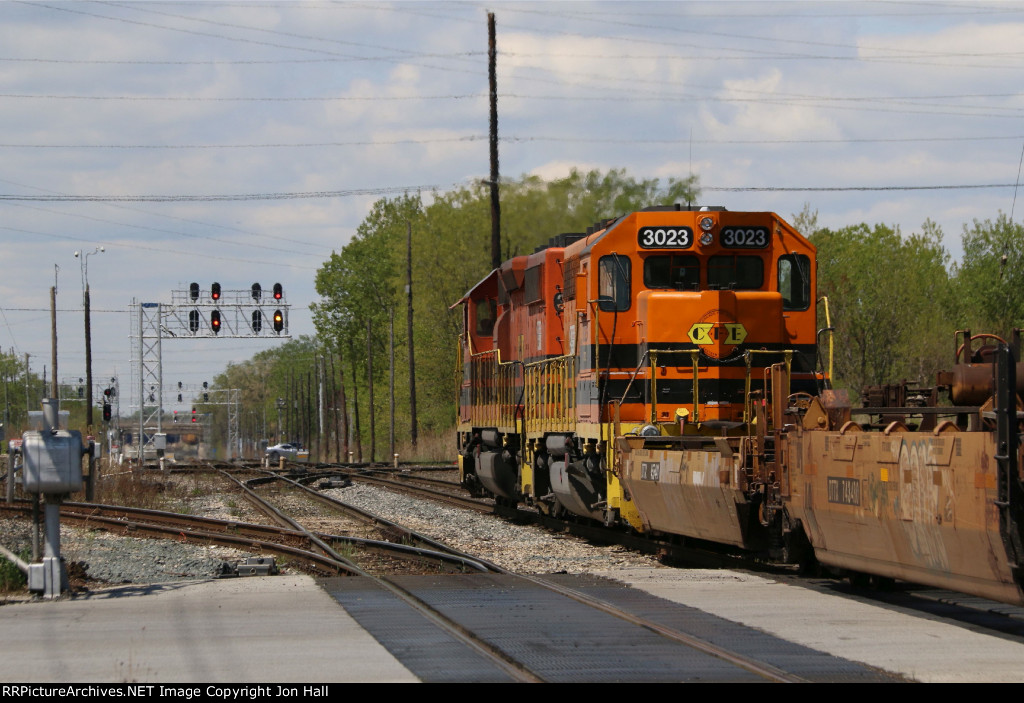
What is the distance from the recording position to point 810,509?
32.6 feet

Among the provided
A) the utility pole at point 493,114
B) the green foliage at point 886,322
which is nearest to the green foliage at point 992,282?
the green foliage at point 886,322

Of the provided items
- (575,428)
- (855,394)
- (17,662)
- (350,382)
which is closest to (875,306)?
(855,394)

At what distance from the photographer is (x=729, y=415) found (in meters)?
14.1

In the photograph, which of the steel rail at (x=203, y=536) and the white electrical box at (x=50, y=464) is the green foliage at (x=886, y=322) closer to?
the steel rail at (x=203, y=536)

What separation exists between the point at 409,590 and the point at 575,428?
195 inches

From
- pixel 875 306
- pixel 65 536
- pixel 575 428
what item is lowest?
pixel 65 536

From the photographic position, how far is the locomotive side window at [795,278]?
1438 centimetres

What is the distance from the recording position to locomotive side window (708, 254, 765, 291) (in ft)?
47.1

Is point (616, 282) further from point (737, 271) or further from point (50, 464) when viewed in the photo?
point (50, 464)

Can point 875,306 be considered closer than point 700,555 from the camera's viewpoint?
No

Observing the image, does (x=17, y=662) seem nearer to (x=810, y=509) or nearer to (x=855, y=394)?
(x=810, y=509)

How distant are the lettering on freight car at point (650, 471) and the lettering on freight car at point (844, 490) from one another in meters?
3.02

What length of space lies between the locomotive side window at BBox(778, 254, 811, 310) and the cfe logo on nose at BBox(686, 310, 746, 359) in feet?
2.92
